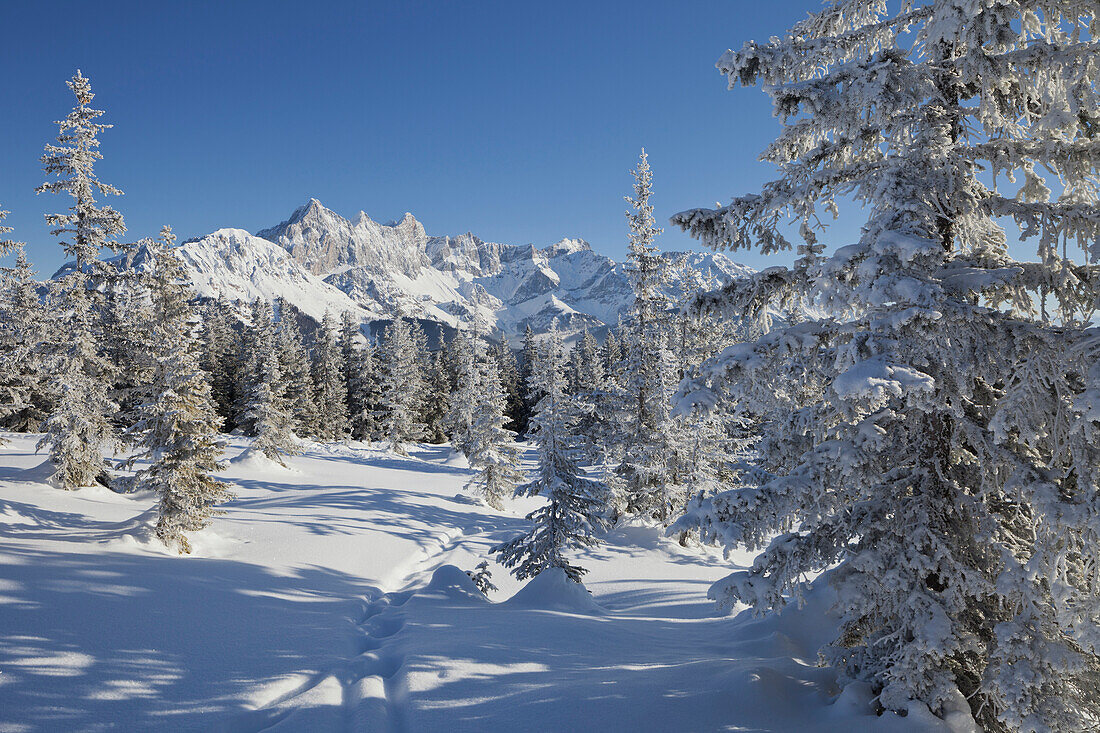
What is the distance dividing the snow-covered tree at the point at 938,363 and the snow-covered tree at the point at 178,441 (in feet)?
45.5

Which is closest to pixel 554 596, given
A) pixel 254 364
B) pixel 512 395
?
pixel 254 364

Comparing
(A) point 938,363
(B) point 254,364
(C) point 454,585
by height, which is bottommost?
(C) point 454,585

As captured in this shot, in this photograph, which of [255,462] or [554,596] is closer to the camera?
[554,596]

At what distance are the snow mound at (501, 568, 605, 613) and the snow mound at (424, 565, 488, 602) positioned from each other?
107 cm

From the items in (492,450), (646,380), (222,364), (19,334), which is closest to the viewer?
(646,380)

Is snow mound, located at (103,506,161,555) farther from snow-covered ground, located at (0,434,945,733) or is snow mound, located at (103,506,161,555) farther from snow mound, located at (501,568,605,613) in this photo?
snow mound, located at (501,568,605,613)

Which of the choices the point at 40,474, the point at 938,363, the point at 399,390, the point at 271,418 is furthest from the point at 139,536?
the point at 399,390

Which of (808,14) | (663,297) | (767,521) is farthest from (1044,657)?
Result: (663,297)

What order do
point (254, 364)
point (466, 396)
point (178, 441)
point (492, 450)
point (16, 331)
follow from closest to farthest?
point (178, 441) < point (16, 331) < point (492, 450) < point (466, 396) < point (254, 364)

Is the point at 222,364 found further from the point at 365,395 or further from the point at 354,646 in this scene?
the point at 354,646

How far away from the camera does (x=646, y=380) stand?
19.3 metres

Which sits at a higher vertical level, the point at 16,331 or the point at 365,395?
the point at 16,331

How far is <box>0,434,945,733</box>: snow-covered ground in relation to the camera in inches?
213

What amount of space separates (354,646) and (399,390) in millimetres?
38688
